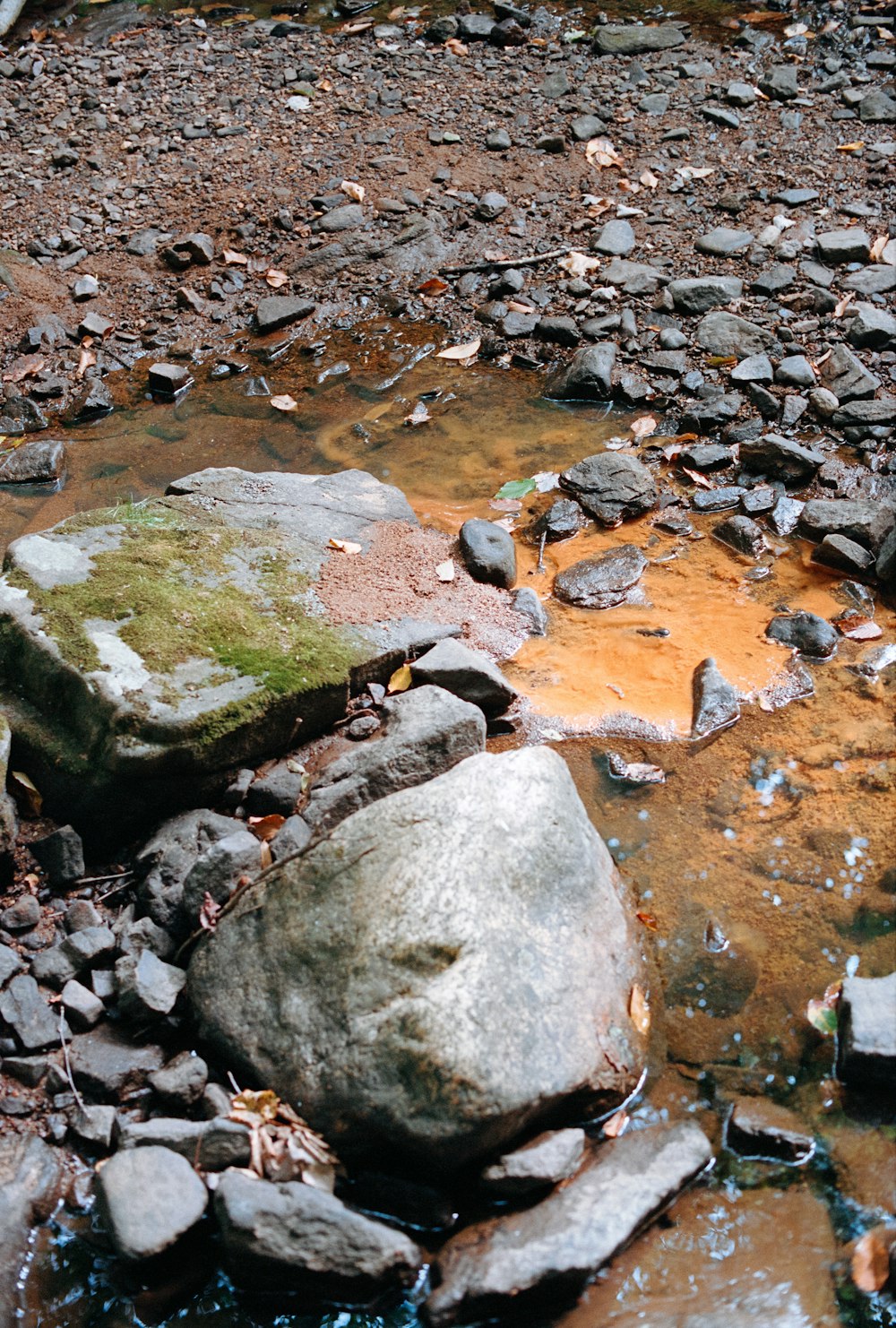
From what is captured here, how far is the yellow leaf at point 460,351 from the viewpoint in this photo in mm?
6355

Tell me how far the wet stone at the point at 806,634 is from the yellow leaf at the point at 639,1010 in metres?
1.74

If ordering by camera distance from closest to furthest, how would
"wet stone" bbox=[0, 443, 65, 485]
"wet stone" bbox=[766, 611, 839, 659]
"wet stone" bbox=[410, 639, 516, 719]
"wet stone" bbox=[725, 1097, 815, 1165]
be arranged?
"wet stone" bbox=[725, 1097, 815, 1165], "wet stone" bbox=[410, 639, 516, 719], "wet stone" bbox=[766, 611, 839, 659], "wet stone" bbox=[0, 443, 65, 485]

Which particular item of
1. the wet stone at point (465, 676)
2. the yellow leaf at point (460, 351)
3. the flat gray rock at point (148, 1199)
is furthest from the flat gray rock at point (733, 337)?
the flat gray rock at point (148, 1199)

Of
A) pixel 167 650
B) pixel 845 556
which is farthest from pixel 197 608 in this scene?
pixel 845 556

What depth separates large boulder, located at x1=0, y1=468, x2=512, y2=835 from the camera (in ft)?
11.7

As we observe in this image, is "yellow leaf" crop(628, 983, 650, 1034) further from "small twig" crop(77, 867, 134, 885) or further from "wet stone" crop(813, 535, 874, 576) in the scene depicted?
"wet stone" crop(813, 535, 874, 576)

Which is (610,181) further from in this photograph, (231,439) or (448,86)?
(231,439)

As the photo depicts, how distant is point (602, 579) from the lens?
4.76 metres

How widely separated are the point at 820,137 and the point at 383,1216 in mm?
7672

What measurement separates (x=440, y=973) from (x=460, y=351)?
442cm

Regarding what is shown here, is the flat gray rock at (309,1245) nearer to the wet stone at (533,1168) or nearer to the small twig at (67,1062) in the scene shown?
the wet stone at (533,1168)

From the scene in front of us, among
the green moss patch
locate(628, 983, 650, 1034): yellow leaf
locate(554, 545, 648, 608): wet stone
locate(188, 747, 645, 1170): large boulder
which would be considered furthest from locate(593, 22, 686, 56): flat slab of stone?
locate(628, 983, 650, 1034): yellow leaf

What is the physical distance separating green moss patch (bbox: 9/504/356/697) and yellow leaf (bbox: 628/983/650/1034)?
1.49 m

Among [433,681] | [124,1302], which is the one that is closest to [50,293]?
[433,681]
